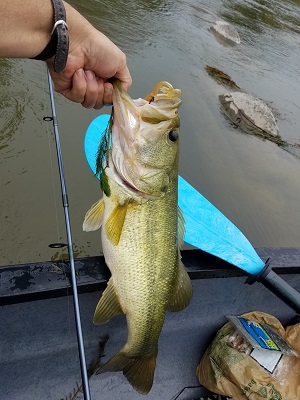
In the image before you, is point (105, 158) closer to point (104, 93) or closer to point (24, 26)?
point (104, 93)

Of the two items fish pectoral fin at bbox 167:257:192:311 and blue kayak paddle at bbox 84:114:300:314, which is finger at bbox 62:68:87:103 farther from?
fish pectoral fin at bbox 167:257:192:311

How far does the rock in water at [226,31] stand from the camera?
9.13 meters

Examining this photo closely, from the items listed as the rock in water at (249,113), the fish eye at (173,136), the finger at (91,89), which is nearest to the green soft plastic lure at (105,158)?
the finger at (91,89)

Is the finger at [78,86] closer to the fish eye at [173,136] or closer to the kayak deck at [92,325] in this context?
the fish eye at [173,136]

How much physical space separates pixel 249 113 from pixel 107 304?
211 inches

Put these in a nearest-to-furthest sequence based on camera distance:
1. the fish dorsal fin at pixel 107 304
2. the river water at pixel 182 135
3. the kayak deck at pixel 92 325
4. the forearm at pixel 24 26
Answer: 1. the forearm at pixel 24 26
2. the fish dorsal fin at pixel 107 304
3. the kayak deck at pixel 92 325
4. the river water at pixel 182 135

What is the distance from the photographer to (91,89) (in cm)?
184

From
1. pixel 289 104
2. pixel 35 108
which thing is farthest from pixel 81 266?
pixel 289 104

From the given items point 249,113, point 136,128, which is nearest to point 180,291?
point 136,128

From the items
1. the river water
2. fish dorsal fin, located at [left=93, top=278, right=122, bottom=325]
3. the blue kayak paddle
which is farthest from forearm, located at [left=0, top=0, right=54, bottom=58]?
the river water

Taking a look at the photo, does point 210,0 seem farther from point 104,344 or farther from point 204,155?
point 104,344

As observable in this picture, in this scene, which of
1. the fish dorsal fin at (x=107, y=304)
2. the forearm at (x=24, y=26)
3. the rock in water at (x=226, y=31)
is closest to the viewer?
the forearm at (x=24, y=26)

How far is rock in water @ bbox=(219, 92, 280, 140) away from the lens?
646 centimetres

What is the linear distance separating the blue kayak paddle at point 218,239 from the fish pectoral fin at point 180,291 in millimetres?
384
